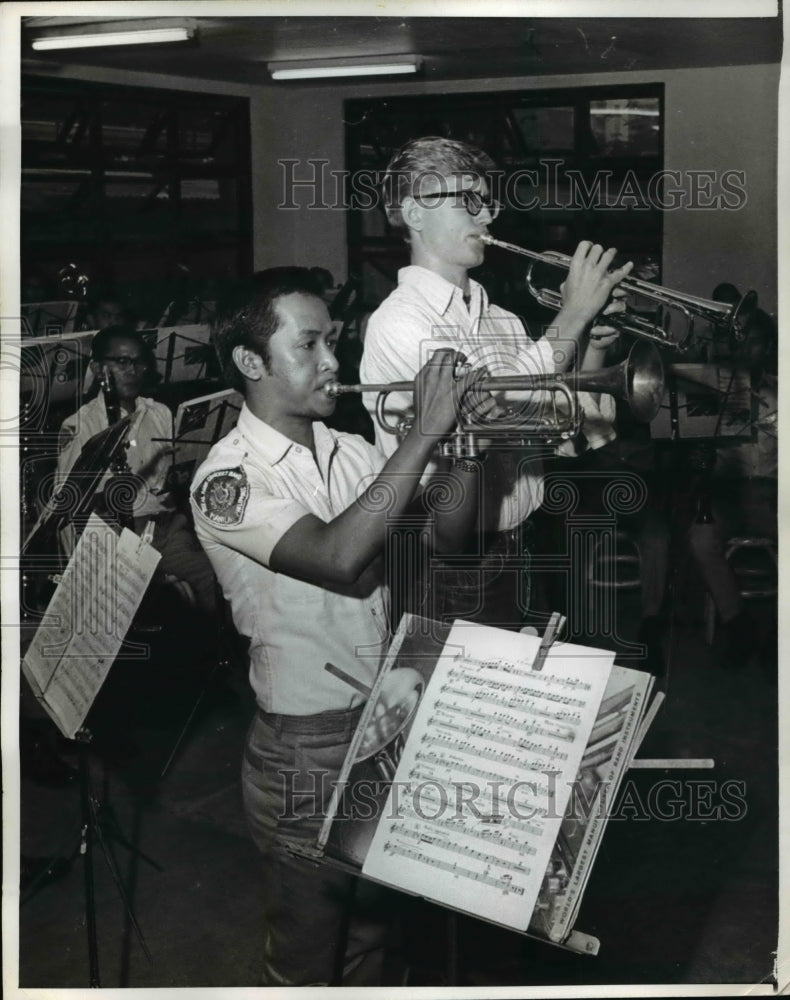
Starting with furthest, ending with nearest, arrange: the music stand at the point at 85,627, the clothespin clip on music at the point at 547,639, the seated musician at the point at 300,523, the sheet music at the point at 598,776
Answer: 1. the music stand at the point at 85,627
2. the seated musician at the point at 300,523
3. the clothespin clip on music at the point at 547,639
4. the sheet music at the point at 598,776

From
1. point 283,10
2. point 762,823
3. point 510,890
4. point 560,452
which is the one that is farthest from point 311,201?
point 762,823

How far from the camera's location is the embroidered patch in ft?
8.25

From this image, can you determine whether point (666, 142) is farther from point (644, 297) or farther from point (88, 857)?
point (88, 857)

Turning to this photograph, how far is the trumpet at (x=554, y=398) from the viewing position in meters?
2.48

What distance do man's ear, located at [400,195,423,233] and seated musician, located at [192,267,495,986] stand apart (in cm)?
26

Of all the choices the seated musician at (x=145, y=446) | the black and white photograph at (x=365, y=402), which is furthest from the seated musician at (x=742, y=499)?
the seated musician at (x=145, y=446)

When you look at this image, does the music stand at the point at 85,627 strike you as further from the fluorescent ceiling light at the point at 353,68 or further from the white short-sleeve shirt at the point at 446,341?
the fluorescent ceiling light at the point at 353,68

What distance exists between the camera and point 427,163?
2.53 metres

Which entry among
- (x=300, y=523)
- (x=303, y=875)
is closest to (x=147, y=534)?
(x=300, y=523)

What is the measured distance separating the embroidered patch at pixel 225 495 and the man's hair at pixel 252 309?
0.21m

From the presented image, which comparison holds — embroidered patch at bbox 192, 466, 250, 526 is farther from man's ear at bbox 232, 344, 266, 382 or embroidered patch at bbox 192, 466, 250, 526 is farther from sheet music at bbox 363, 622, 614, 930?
sheet music at bbox 363, 622, 614, 930

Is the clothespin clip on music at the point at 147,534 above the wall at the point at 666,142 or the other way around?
the other way around

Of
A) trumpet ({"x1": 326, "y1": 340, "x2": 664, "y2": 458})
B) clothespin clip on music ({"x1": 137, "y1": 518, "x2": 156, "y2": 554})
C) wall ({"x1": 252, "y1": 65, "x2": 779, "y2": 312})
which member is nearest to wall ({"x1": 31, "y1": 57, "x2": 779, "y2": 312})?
wall ({"x1": 252, "y1": 65, "x2": 779, "y2": 312})

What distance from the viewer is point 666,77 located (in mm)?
2521
